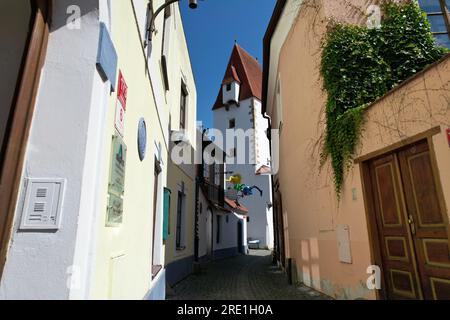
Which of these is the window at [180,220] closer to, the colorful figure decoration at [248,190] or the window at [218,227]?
the window at [218,227]

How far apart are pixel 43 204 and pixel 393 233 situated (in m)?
4.18

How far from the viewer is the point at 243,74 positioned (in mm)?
33500

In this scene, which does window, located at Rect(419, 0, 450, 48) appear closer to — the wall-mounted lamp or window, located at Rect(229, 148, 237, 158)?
the wall-mounted lamp

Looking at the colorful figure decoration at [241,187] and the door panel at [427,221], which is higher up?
the colorful figure decoration at [241,187]

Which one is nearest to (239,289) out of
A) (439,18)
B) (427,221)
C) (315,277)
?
(315,277)

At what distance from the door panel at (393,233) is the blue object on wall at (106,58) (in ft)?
12.2

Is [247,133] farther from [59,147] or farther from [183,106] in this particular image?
[59,147]

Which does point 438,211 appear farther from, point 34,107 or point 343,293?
point 34,107

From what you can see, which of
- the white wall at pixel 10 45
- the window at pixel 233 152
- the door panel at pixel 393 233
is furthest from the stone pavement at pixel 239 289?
the window at pixel 233 152

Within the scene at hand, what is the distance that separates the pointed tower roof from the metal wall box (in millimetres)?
29985

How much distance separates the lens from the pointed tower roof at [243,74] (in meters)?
31.6

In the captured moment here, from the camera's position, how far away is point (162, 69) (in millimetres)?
5305

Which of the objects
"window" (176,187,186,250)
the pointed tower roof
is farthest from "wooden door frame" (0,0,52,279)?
the pointed tower roof
